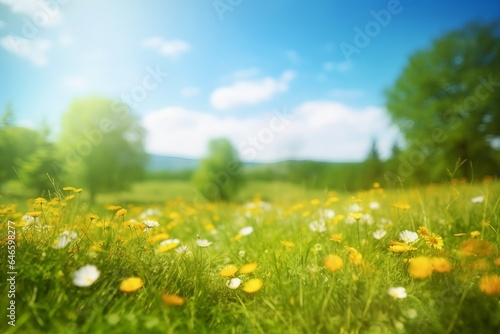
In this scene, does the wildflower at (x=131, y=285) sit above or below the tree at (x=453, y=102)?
below

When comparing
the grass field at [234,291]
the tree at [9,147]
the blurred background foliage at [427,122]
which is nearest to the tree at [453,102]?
the blurred background foliage at [427,122]

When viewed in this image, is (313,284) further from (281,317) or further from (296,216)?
(296,216)

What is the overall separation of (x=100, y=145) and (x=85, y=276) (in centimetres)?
1869

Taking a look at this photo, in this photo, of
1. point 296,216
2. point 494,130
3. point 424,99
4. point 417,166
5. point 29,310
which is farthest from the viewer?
point 417,166

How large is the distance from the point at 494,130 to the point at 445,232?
19628 millimetres

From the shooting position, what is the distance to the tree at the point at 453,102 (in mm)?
17156

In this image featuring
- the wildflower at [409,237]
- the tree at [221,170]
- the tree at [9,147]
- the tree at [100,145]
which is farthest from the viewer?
the tree at [221,170]

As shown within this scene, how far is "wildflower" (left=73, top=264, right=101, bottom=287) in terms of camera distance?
1.52 m

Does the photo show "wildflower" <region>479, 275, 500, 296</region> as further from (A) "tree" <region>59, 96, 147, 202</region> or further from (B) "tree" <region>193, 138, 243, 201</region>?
(B) "tree" <region>193, 138, 243, 201</region>

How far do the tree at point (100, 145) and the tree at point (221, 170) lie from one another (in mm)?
7089

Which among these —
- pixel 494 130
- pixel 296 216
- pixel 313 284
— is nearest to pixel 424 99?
pixel 494 130

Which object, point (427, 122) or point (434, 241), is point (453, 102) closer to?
point (427, 122)

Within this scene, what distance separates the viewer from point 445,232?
2.64m

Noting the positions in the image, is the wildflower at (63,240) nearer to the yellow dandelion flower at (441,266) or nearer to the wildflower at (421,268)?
the wildflower at (421,268)
